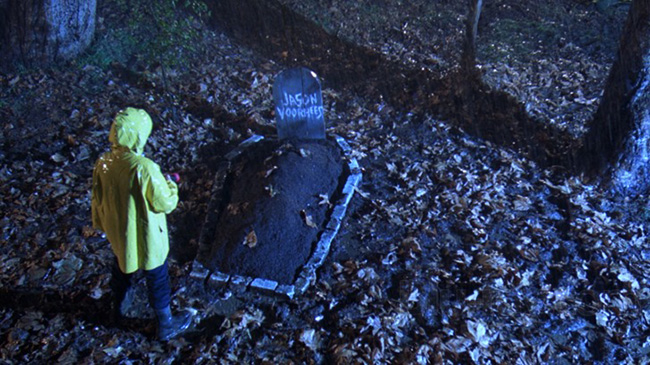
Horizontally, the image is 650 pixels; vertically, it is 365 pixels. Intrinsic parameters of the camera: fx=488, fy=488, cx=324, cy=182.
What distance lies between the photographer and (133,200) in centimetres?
373

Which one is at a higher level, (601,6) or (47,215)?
(601,6)

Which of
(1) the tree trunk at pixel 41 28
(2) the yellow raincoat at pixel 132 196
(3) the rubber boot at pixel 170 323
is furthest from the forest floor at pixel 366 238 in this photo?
(2) the yellow raincoat at pixel 132 196

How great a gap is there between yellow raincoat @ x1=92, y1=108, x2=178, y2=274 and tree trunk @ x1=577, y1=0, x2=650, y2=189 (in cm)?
549

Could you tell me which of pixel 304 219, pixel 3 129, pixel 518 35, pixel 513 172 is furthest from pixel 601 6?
pixel 3 129

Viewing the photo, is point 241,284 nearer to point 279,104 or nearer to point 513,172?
point 279,104

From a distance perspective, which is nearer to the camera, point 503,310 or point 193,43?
point 503,310

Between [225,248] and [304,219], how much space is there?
3.16 ft

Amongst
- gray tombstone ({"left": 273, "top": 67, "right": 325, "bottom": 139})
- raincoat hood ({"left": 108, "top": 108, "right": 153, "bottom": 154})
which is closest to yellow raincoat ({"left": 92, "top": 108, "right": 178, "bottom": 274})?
raincoat hood ({"left": 108, "top": 108, "right": 153, "bottom": 154})

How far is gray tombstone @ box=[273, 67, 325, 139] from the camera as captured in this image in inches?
256

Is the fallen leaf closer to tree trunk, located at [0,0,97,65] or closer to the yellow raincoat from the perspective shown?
the yellow raincoat

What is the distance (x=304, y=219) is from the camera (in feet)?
18.4

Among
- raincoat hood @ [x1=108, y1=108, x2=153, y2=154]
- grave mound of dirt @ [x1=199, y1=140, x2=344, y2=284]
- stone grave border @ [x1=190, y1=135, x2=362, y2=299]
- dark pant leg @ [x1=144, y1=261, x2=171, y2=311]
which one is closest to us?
raincoat hood @ [x1=108, y1=108, x2=153, y2=154]

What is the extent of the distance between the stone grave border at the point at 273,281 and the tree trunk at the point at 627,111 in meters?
3.20

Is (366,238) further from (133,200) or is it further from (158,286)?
(133,200)
